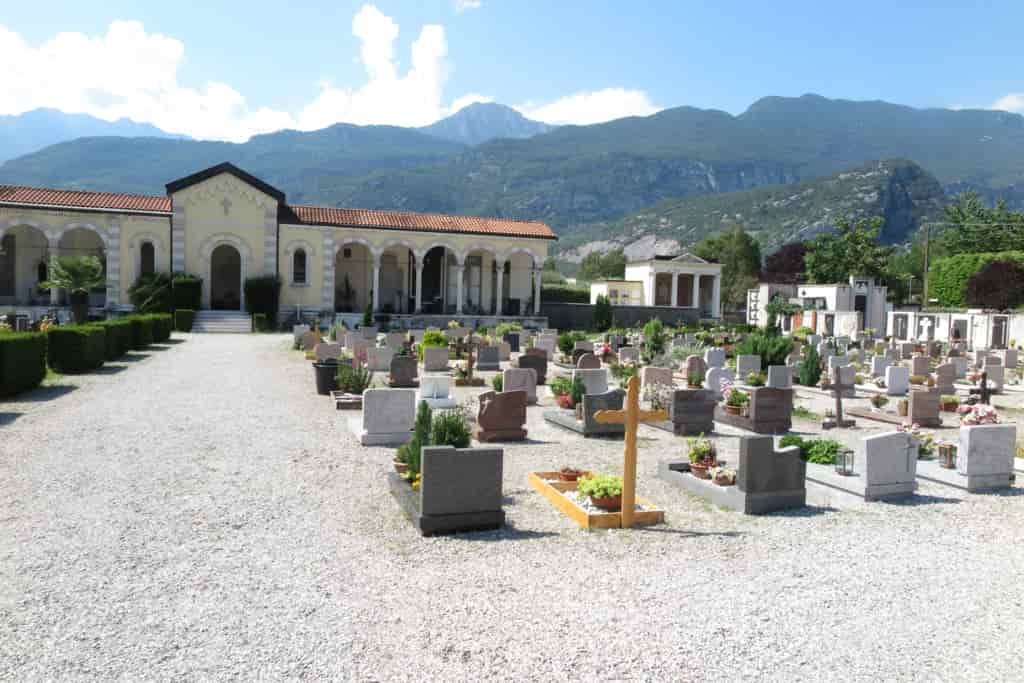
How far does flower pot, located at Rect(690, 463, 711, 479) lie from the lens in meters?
8.10

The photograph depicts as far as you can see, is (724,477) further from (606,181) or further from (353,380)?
(606,181)

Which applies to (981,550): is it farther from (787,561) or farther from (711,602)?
(711,602)

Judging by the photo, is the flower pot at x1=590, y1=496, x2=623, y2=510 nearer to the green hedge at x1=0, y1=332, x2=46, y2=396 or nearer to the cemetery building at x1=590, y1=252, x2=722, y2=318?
the green hedge at x1=0, y1=332, x2=46, y2=396

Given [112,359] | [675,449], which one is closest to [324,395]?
[675,449]

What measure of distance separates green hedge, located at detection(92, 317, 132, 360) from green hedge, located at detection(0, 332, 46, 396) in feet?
14.7

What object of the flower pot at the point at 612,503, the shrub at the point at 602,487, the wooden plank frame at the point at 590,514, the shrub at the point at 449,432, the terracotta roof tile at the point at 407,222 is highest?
the terracotta roof tile at the point at 407,222

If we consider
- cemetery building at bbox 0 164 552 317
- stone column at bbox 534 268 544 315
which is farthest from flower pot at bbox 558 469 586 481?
stone column at bbox 534 268 544 315

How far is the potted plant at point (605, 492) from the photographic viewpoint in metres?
6.80

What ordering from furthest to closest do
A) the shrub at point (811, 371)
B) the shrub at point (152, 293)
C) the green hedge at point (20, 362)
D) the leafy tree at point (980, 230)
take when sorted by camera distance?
the leafy tree at point (980, 230), the shrub at point (152, 293), the shrub at point (811, 371), the green hedge at point (20, 362)

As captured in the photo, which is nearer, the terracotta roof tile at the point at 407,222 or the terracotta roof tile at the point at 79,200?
the terracotta roof tile at the point at 79,200

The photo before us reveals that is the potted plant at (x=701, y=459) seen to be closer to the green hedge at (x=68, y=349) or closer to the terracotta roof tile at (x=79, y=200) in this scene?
the green hedge at (x=68, y=349)

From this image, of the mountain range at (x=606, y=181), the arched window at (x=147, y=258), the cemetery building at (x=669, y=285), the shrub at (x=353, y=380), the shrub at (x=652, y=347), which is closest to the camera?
the shrub at (x=353, y=380)

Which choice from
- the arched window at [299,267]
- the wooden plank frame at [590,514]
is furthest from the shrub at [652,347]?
the arched window at [299,267]

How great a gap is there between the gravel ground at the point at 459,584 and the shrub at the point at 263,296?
2705 centimetres
